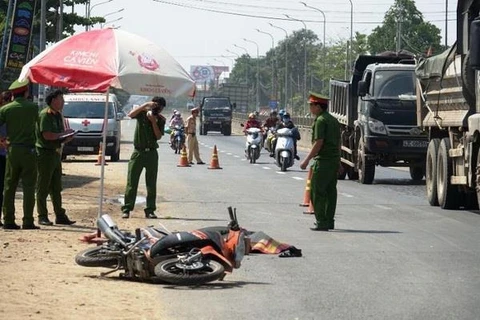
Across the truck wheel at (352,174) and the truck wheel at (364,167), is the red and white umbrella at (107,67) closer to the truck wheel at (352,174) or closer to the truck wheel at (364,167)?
the truck wheel at (364,167)

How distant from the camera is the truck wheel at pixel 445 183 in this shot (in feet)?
75.0

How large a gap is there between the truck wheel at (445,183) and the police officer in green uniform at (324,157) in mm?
4264

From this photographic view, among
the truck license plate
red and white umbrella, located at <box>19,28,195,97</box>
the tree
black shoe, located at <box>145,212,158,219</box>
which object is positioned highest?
the tree

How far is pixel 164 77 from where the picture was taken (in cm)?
1716

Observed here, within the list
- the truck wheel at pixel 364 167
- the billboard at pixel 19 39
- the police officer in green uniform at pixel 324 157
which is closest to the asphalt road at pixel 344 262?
the police officer in green uniform at pixel 324 157

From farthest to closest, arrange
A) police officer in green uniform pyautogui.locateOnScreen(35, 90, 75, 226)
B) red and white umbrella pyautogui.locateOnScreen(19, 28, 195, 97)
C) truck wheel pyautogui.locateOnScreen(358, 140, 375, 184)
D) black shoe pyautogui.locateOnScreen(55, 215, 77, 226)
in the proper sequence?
truck wheel pyautogui.locateOnScreen(358, 140, 375, 184)
black shoe pyautogui.locateOnScreen(55, 215, 77, 226)
police officer in green uniform pyautogui.locateOnScreen(35, 90, 75, 226)
red and white umbrella pyautogui.locateOnScreen(19, 28, 195, 97)

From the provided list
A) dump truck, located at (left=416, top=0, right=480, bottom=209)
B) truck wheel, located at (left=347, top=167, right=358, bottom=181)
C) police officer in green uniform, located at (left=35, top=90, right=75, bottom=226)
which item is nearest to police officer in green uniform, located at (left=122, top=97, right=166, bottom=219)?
police officer in green uniform, located at (left=35, top=90, right=75, bottom=226)

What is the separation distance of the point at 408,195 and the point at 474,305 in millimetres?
15947

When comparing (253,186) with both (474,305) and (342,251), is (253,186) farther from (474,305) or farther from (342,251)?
(474,305)

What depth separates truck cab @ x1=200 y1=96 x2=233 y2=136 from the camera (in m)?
85.4

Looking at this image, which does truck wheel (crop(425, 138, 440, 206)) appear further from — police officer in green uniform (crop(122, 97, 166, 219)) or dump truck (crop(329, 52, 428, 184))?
police officer in green uniform (crop(122, 97, 166, 219))

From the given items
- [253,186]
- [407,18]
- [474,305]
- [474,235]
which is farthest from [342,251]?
[407,18]

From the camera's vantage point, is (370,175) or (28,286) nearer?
(28,286)

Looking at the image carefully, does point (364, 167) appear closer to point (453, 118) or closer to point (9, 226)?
point (453, 118)
